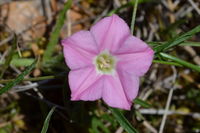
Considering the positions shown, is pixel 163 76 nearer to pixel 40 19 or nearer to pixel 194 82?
pixel 194 82

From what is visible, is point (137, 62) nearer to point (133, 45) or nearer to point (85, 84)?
point (133, 45)

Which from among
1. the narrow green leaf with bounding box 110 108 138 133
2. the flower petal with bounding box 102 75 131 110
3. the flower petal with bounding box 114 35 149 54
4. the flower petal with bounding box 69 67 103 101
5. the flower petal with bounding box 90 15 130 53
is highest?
the flower petal with bounding box 90 15 130 53

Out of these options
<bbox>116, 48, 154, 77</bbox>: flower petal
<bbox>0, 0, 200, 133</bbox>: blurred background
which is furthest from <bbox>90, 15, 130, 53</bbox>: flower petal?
<bbox>0, 0, 200, 133</bbox>: blurred background

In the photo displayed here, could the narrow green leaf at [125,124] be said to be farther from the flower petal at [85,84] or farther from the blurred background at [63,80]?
the blurred background at [63,80]

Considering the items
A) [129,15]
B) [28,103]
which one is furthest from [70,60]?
[129,15]

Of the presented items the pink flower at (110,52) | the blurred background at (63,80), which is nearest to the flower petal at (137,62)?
the pink flower at (110,52)

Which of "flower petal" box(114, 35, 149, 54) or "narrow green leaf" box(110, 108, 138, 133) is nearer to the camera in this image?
"flower petal" box(114, 35, 149, 54)

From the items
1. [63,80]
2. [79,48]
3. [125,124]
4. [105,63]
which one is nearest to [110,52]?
[105,63]

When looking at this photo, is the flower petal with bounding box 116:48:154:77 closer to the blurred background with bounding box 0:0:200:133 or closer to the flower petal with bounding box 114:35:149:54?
the flower petal with bounding box 114:35:149:54
